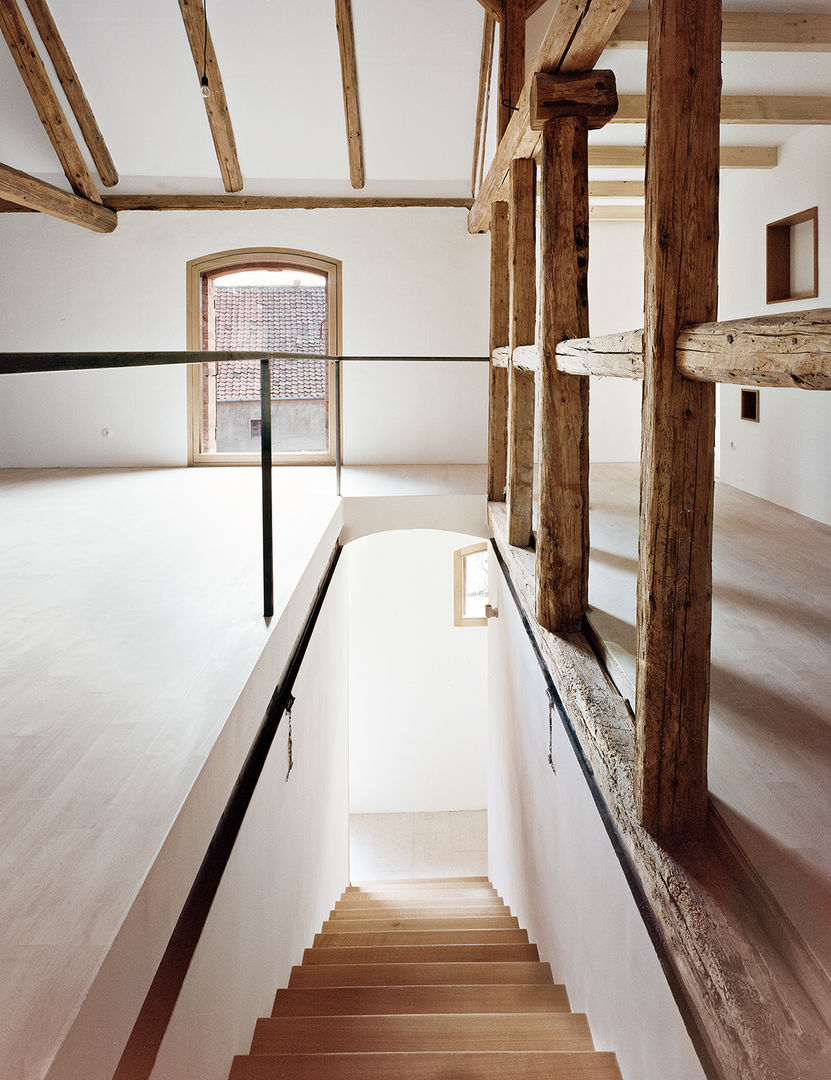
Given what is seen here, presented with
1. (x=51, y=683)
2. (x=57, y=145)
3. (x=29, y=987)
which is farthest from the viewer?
(x=57, y=145)

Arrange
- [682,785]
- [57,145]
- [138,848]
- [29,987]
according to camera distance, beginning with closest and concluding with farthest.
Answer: [29,987] → [138,848] → [682,785] → [57,145]

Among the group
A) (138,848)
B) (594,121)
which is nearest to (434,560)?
(594,121)

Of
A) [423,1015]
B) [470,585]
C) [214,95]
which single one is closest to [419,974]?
[423,1015]

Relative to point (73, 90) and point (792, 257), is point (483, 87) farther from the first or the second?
point (73, 90)

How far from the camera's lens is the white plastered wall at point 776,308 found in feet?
16.6

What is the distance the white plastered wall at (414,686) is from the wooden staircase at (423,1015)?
3.87 m

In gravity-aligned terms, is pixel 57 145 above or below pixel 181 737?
above

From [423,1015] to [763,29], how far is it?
13.9 ft

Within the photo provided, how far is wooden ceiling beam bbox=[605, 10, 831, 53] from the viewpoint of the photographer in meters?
3.77

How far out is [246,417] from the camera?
7785 mm

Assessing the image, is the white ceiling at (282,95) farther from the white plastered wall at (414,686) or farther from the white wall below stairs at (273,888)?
the white wall below stairs at (273,888)

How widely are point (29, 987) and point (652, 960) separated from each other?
1.30 meters

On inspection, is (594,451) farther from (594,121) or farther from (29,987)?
(29,987)

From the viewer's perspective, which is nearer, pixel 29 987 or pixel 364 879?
pixel 29 987
